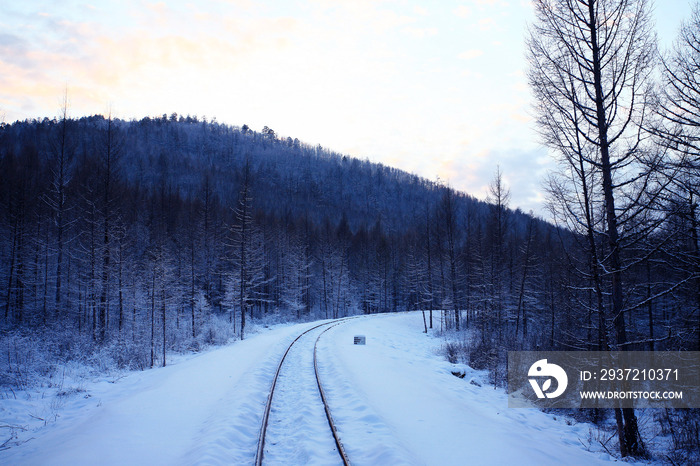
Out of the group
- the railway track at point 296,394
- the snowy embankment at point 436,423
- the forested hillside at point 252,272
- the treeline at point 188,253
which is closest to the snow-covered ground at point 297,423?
the snowy embankment at point 436,423

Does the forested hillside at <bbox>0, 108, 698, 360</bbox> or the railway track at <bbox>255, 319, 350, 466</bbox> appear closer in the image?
the railway track at <bbox>255, 319, 350, 466</bbox>

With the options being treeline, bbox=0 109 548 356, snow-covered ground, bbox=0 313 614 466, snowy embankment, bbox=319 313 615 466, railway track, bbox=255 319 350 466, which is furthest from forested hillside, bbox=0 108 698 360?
railway track, bbox=255 319 350 466

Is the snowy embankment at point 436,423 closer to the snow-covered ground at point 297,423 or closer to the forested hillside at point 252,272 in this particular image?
the snow-covered ground at point 297,423

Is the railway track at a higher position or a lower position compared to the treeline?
lower

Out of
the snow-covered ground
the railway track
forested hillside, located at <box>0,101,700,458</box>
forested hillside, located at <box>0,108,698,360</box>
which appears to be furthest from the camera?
forested hillside, located at <box>0,108,698,360</box>

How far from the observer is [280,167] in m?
159

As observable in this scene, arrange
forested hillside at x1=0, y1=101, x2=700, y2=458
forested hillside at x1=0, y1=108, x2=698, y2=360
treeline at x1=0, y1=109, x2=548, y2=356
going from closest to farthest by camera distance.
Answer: forested hillside at x1=0, y1=101, x2=700, y2=458 < forested hillside at x1=0, y1=108, x2=698, y2=360 < treeline at x1=0, y1=109, x2=548, y2=356

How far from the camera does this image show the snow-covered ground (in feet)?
20.1

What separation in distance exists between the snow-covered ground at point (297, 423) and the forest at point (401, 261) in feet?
Answer: 8.53

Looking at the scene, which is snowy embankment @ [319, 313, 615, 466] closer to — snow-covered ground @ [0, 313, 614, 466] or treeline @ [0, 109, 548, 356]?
snow-covered ground @ [0, 313, 614, 466]

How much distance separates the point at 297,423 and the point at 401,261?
186 feet

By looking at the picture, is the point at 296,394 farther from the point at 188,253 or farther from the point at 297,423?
the point at 188,253

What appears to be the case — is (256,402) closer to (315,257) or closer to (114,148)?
(114,148)

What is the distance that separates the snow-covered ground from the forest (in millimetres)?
2600
